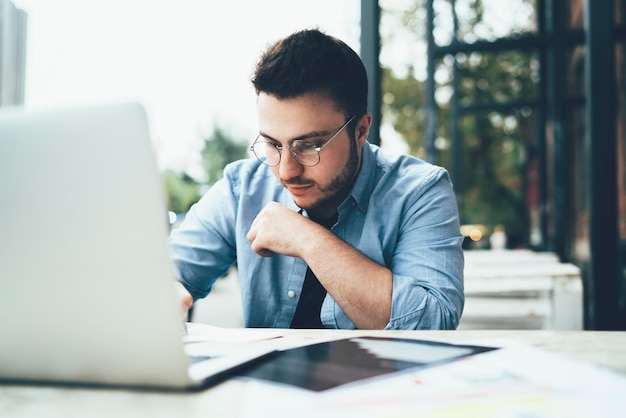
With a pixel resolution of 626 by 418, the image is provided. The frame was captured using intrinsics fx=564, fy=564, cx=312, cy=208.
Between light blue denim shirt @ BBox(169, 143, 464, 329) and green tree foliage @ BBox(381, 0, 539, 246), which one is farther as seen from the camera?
green tree foliage @ BBox(381, 0, 539, 246)

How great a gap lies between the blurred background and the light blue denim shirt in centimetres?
24

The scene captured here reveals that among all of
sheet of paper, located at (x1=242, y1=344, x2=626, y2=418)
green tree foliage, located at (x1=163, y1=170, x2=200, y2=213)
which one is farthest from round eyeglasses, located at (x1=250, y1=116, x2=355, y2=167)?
green tree foliage, located at (x1=163, y1=170, x2=200, y2=213)

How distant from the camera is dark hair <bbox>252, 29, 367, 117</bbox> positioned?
5.64 ft

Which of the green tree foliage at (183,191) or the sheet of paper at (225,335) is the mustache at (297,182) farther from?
the green tree foliage at (183,191)

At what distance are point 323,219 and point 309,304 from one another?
0.99 ft

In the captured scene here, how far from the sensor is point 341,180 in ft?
5.97

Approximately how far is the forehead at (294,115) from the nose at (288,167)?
0.18 ft

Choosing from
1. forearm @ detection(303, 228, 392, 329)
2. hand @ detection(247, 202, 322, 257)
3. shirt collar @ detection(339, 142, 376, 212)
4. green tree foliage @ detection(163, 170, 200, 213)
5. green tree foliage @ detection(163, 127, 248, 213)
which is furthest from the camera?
green tree foliage @ detection(163, 127, 248, 213)

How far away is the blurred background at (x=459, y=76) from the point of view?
8.39 feet

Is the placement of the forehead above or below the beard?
above

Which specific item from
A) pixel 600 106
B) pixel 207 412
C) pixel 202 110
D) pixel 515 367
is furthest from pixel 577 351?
pixel 202 110

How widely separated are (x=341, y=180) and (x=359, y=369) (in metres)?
1.10

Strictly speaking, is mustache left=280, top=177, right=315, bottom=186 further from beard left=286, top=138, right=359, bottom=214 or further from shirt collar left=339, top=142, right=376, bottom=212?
shirt collar left=339, top=142, right=376, bottom=212

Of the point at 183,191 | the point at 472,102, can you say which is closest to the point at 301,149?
the point at 472,102
